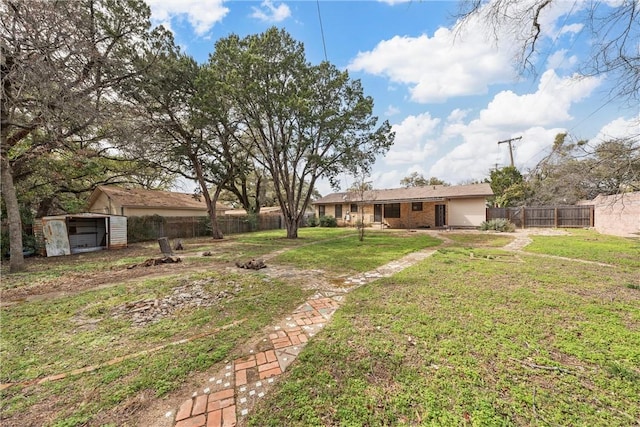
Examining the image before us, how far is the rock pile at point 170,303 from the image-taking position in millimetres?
3641

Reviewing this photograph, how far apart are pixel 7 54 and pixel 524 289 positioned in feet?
34.1

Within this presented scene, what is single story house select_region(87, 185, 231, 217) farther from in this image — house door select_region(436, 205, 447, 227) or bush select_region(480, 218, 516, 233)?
bush select_region(480, 218, 516, 233)

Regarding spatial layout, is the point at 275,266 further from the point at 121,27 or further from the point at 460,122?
the point at 460,122

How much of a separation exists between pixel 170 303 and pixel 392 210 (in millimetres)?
18283

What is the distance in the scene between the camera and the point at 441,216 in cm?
1862

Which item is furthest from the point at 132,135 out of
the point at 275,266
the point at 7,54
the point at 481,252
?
the point at 481,252

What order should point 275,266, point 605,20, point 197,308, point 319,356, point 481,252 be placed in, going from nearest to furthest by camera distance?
1. point 319,356
2. point 605,20
3. point 197,308
4. point 275,266
5. point 481,252

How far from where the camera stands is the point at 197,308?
3.92m

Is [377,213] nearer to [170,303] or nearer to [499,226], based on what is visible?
[499,226]

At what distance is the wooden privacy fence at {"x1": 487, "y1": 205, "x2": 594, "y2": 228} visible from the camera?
49.9 ft

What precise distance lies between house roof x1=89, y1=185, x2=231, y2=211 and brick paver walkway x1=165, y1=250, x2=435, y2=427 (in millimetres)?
16336

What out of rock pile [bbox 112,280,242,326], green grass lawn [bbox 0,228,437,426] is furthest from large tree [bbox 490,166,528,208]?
rock pile [bbox 112,280,242,326]

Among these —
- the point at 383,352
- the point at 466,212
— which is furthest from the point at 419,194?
the point at 383,352

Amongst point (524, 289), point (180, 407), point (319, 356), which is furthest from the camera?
point (524, 289)
